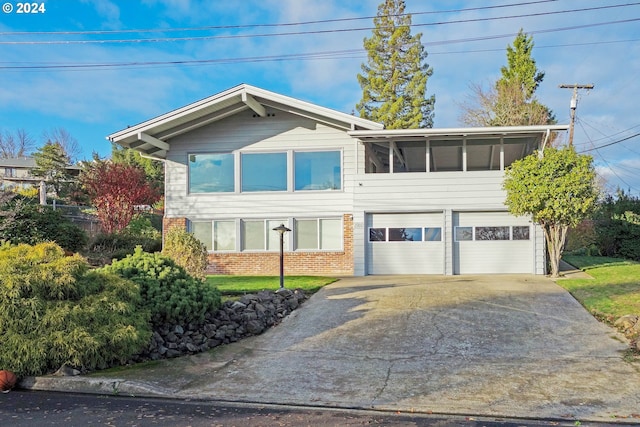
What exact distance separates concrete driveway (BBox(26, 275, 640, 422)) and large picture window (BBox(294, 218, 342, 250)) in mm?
6169

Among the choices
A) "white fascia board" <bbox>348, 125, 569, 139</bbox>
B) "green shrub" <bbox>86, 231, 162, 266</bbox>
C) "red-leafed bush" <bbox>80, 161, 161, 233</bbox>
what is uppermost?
"white fascia board" <bbox>348, 125, 569, 139</bbox>

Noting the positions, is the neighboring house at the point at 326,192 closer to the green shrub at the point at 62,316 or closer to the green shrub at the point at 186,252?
the green shrub at the point at 186,252

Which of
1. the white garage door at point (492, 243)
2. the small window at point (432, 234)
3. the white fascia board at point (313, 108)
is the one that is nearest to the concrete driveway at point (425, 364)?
the white garage door at point (492, 243)

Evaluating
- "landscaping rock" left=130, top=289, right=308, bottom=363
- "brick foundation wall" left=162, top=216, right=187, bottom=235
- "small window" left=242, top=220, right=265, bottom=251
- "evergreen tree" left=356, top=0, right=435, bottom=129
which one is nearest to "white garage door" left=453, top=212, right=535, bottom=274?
"small window" left=242, top=220, right=265, bottom=251

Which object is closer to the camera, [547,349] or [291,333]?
[547,349]

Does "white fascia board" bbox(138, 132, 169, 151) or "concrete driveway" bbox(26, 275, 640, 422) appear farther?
"white fascia board" bbox(138, 132, 169, 151)

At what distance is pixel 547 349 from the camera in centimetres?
771

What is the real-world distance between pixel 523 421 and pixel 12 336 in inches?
244

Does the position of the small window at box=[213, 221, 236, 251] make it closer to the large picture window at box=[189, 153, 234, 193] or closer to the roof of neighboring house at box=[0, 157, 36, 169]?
the large picture window at box=[189, 153, 234, 193]

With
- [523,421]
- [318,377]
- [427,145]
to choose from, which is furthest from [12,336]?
[427,145]

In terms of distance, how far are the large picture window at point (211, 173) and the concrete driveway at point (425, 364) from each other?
8.30 metres

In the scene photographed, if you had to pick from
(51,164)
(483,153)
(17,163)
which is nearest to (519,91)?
(483,153)

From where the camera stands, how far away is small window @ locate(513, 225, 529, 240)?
16.0 metres

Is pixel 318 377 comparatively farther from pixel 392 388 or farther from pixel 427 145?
pixel 427 145
